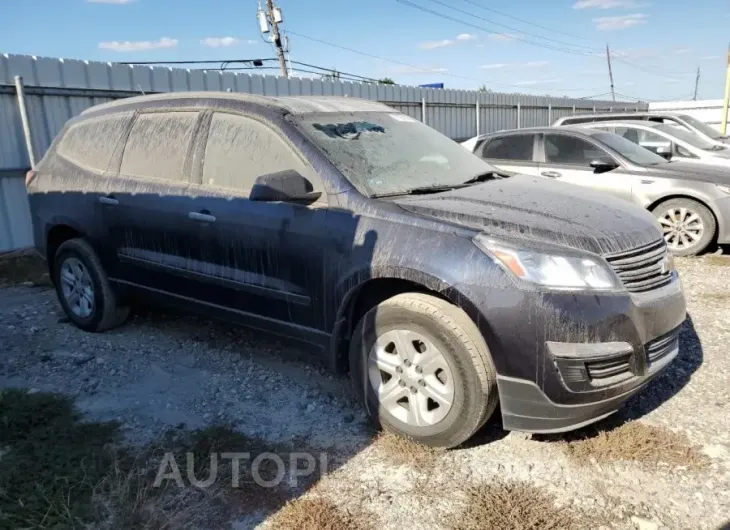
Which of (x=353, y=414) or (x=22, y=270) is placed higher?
(x=22, y=270)

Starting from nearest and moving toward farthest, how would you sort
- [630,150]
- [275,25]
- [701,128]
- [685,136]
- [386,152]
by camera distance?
1. [386,152]
2. [630,150]
3. [685,136]
4. [701,128]
5. [275,25]

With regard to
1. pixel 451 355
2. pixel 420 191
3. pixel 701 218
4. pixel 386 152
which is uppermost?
pixel 386 152

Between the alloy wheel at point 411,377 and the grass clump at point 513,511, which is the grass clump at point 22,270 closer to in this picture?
the alloy wheel at point 411,377

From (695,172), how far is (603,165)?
41.4 inches

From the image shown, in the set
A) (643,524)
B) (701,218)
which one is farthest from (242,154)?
(701,218)

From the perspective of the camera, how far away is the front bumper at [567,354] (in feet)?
8.77

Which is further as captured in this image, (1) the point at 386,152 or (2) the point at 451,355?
(1) the point at 386,152

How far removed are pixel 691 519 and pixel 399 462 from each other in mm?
1298

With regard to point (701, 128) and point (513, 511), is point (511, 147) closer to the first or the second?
point (701, 128)

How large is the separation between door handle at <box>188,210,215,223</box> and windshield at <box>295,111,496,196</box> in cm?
82

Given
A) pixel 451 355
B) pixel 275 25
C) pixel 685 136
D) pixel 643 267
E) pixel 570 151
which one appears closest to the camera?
pixel 451 355

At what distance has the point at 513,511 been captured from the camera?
2555 mm

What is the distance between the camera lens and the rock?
2.47 m

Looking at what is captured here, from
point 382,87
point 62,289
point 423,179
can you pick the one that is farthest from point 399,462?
point 382,87
